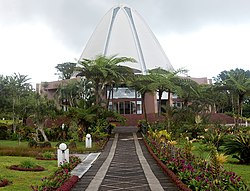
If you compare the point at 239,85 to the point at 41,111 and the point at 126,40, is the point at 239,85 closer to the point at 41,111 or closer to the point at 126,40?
the point at 41,111

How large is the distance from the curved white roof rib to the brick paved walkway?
122 feet

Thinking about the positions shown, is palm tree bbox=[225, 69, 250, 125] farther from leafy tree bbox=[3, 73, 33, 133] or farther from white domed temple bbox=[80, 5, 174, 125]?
white domed temple bbox=[80, 5, 174, 125]

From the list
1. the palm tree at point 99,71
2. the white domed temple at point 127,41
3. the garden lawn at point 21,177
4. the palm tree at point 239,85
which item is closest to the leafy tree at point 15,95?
the palm tree at point 99,71

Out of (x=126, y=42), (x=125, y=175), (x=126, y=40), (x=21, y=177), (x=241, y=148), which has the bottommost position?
(x=125, y=175)

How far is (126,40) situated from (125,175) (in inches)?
1783

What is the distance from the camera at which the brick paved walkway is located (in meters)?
7.98

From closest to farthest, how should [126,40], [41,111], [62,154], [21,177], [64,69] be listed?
1. [21,177]
2. [62,154]
3. [41,111]
4. [126,40]
5. [64,69]

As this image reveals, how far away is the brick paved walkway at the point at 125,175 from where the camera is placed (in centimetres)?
798

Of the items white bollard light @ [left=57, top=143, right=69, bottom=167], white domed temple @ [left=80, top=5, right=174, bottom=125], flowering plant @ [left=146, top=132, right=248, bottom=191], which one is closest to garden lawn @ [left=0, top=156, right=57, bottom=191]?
white bollard light @ [left=57, top=143, right=69, bottom=167]

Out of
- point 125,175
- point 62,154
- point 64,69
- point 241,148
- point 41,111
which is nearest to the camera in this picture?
point 125,175

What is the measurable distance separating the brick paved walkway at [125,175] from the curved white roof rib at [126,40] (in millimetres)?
37241

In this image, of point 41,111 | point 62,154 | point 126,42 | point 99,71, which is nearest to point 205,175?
point 62,154

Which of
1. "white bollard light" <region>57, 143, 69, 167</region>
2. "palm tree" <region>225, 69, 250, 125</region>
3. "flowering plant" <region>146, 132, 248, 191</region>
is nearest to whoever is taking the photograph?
"flowering plant" <region>146, 132, 248, 191</region>

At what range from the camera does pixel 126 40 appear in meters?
53.7
